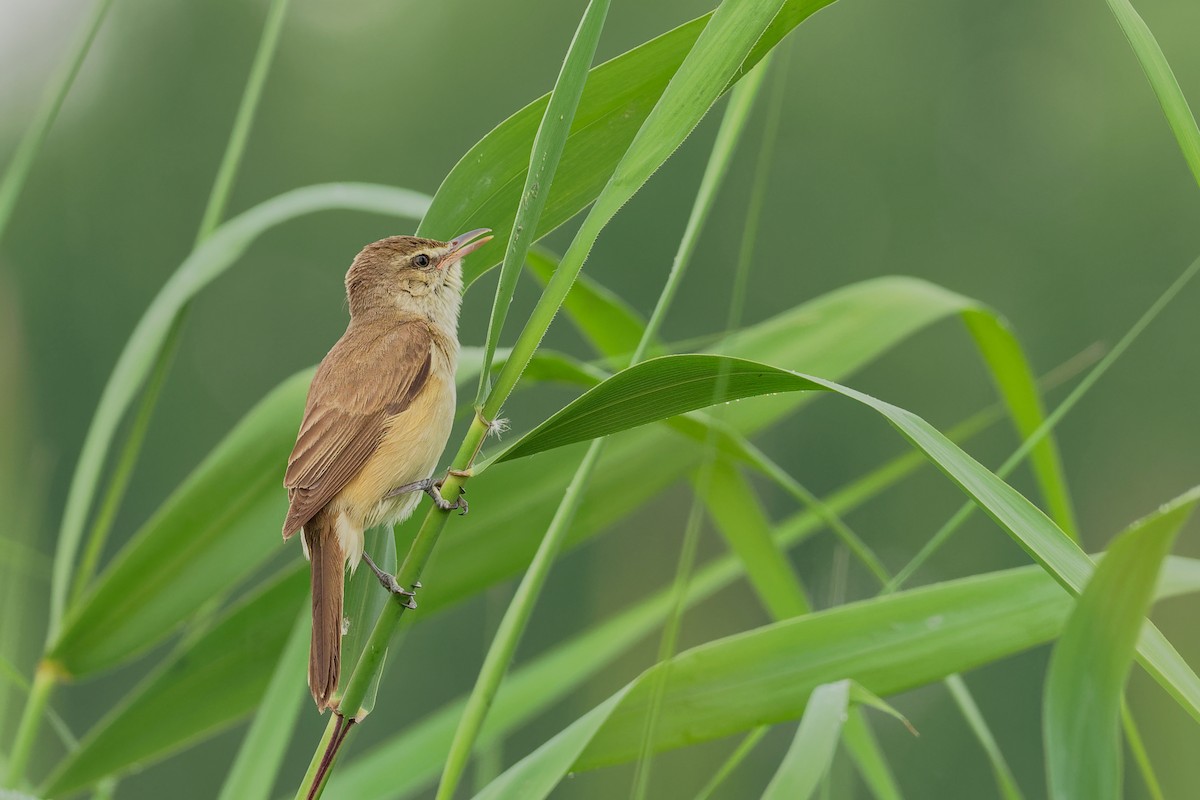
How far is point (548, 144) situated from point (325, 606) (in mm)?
710

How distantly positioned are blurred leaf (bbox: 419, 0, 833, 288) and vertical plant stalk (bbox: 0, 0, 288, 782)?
427mm

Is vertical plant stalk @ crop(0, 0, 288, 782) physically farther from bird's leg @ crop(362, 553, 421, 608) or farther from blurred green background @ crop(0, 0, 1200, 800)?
blurred green background @ crop(0, 0, 1200, 800)

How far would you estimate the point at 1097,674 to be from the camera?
1.00 meters

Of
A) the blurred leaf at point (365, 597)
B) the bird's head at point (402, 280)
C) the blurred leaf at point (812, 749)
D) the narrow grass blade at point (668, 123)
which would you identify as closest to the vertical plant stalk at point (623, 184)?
the narrow grass blade at point (668, 123)

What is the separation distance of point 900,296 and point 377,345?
92cm

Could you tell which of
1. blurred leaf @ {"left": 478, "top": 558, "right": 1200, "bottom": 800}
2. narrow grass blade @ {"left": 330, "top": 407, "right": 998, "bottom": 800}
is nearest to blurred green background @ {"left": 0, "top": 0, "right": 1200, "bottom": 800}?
narrow grass blade @ {"left": 330, "top": 407, "right": 998, "bottom": 800}

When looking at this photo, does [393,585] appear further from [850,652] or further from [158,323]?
[158,323]

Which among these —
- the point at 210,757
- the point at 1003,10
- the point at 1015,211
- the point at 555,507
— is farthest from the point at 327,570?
the point at 1003,10

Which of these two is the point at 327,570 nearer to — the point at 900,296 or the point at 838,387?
the point at 838,387

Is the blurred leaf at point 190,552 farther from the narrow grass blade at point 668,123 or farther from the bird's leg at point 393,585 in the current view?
the narrow grass blade at point 668,123

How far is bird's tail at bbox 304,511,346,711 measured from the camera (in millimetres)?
1430

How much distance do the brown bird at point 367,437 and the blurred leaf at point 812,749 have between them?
1.80 ft

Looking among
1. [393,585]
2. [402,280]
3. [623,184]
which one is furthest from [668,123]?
[402,280]

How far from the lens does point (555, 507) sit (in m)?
1.89
